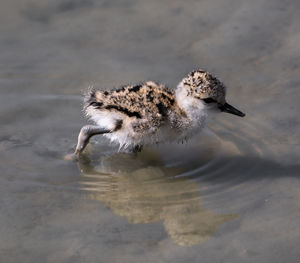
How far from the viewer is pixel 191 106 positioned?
4.78m

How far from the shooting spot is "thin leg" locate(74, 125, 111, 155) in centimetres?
Answer: 488

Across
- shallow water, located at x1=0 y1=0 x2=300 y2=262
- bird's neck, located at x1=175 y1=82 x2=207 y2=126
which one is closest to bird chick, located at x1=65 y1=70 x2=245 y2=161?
bird's neck, located at x1=175 y1=82 x2=207 y2=126

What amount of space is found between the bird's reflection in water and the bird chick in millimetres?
202

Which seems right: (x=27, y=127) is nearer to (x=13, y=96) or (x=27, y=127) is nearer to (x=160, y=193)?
(x=13, y=96)

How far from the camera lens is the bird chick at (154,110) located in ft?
15.3

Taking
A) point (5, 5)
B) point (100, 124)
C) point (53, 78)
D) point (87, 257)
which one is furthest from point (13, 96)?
point (87, 257)

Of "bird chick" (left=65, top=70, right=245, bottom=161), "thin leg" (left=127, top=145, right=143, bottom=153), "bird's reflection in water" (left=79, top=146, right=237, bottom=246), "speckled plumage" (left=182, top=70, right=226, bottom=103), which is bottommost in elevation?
"bird's reflection in water" (left=79, top=146, right=237, bottom=246)

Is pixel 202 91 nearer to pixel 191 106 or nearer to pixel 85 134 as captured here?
pixel 191 106

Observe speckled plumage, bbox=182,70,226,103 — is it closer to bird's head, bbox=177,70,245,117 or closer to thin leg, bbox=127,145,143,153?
bird's head, bbox=177,70,245,117

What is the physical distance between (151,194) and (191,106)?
0.72m

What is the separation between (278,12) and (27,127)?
2.90 meters

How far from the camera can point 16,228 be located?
4016 mm

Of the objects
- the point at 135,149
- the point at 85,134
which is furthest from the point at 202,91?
the point at 85,134

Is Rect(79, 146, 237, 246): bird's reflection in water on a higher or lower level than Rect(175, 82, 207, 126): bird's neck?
lower
